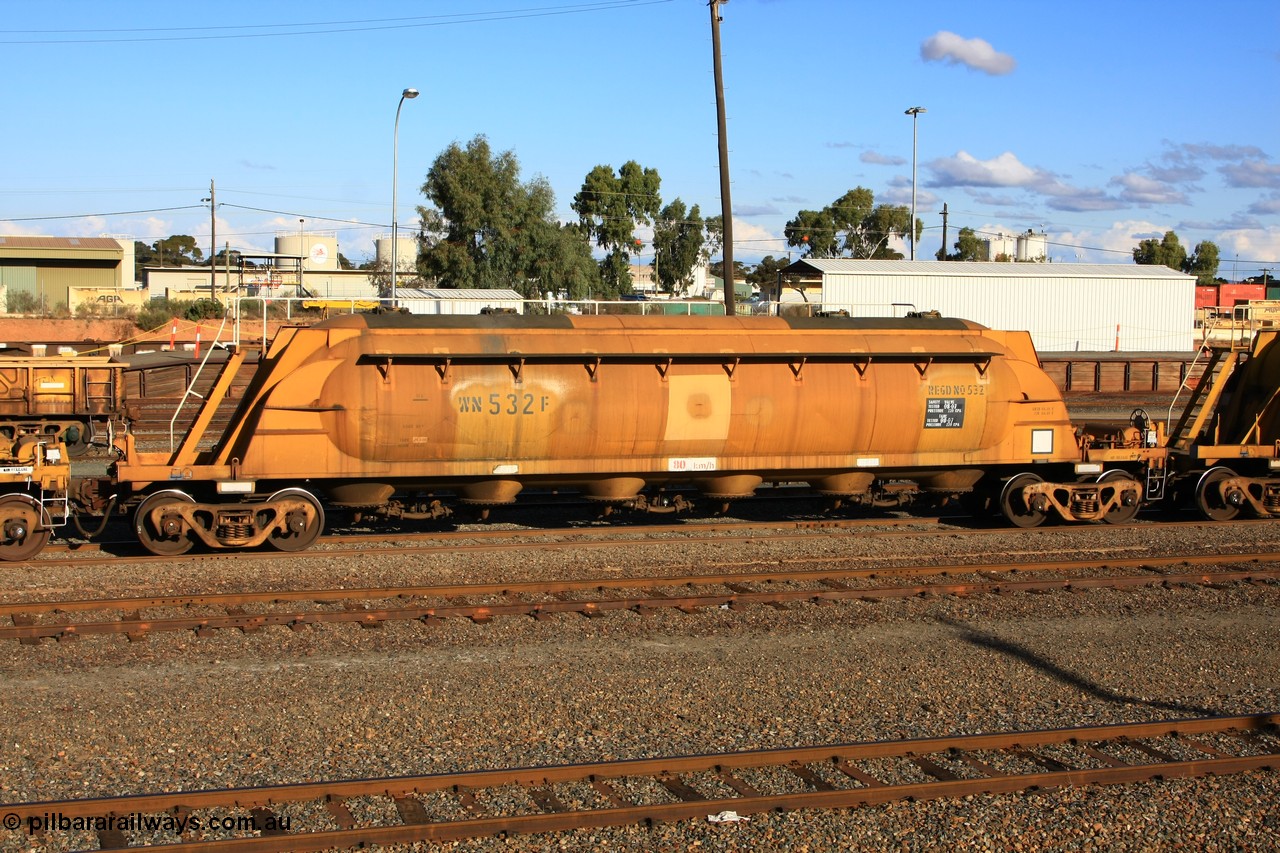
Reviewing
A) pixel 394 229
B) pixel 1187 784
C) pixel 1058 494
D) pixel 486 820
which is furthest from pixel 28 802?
pixel 394 229

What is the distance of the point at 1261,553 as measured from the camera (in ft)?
43.8

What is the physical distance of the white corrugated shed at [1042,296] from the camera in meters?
44.1

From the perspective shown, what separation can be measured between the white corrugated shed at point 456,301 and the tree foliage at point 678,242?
45434 millimetres

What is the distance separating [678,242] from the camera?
9206 centimetres

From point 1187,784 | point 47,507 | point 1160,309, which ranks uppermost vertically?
point 1160,309

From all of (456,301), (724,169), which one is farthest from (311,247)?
(724,169)

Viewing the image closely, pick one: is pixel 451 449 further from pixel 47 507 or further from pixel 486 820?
pixel 486 820

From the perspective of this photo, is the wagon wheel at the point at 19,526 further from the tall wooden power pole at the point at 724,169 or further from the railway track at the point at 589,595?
the tall wooden power pole at the point at 724,169

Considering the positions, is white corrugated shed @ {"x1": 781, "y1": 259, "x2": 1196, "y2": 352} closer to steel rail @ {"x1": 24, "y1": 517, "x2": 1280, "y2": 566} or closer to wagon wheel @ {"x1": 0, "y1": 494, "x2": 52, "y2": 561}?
steel rail @ {"x1": 24, "y1": 517, "x2": 1280, "y2": 566}

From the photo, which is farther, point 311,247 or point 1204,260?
point 1204,260

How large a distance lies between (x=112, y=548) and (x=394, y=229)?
2350 cm

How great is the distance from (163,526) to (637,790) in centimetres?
819

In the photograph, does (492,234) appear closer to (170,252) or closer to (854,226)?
(854,226)

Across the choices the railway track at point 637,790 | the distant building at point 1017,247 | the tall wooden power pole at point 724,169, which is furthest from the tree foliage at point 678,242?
the railway track at point 637,790
